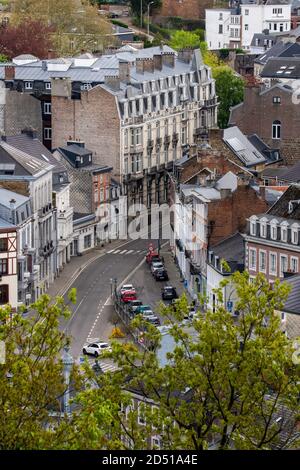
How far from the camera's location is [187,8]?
18188 cm

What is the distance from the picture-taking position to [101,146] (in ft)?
351

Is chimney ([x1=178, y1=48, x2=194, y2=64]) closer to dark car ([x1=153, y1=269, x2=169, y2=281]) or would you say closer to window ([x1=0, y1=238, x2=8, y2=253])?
dark car ([x1=153, y1=269, x2=169, y2=281])

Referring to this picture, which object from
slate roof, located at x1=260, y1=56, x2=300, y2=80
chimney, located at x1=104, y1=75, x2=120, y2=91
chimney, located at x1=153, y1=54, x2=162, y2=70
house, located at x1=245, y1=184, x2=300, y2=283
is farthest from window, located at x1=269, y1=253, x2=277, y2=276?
slate roof, located at x1=260, y1=56, x2=300, y2=80

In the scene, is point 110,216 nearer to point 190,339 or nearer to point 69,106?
point 69,106

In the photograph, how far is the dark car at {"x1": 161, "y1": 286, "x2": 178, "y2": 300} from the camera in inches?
3406

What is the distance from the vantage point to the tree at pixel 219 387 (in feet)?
145

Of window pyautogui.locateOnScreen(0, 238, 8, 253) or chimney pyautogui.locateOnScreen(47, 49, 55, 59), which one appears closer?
window pyautogui.locateOnScreen(0, 238, 8, 253)

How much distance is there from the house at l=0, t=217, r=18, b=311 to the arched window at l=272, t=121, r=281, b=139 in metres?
28.9

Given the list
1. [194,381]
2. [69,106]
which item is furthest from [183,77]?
[194,381]

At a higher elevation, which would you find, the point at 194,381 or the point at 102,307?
the point at 194,381

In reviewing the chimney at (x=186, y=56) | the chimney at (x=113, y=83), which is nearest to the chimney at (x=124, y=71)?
the chimney at (x=113, y=83)

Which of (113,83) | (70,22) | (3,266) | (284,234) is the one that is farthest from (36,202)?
(70,22)

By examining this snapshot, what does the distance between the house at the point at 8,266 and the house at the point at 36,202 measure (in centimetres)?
194
